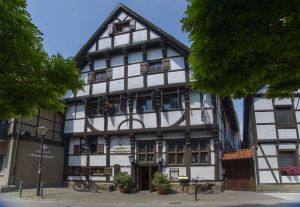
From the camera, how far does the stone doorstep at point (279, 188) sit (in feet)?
62.2

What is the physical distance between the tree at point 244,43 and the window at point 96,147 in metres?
17.9

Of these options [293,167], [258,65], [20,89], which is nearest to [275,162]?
[293,167]

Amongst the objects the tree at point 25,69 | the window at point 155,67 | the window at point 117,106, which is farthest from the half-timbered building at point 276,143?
the tree at point 25,69

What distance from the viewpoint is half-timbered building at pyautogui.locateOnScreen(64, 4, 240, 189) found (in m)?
21.2

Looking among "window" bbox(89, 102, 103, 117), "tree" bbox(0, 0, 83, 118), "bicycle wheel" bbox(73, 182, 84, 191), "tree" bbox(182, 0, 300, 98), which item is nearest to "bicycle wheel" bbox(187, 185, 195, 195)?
"bicycle wheel" bbox(73, 182, 84, 191)

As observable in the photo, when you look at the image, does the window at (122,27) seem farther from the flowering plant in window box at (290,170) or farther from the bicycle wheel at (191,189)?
the flowering plant in window box at (290,170)

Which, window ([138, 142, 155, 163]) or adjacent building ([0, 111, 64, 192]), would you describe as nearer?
adjacent building ([0, 111, 64, 192])

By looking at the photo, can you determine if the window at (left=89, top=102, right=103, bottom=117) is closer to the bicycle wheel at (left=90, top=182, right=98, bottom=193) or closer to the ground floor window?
the bicycle wheel at (left=90, top=182, right=98, bottom=193)

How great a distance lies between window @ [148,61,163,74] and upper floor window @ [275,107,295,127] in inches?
327

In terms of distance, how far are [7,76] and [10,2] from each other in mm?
1477

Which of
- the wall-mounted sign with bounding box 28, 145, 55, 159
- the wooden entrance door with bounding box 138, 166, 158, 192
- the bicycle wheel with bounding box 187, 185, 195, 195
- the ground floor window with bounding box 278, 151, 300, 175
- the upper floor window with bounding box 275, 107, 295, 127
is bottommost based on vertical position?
the bicycle wheel with bounding box 187, 185, 195, 195

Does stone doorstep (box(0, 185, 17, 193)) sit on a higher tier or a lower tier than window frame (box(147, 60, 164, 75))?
lower

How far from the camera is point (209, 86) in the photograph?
266 inches

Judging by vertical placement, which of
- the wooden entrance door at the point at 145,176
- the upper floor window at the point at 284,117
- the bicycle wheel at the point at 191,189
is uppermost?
the upper floor window at the point at 284,117
